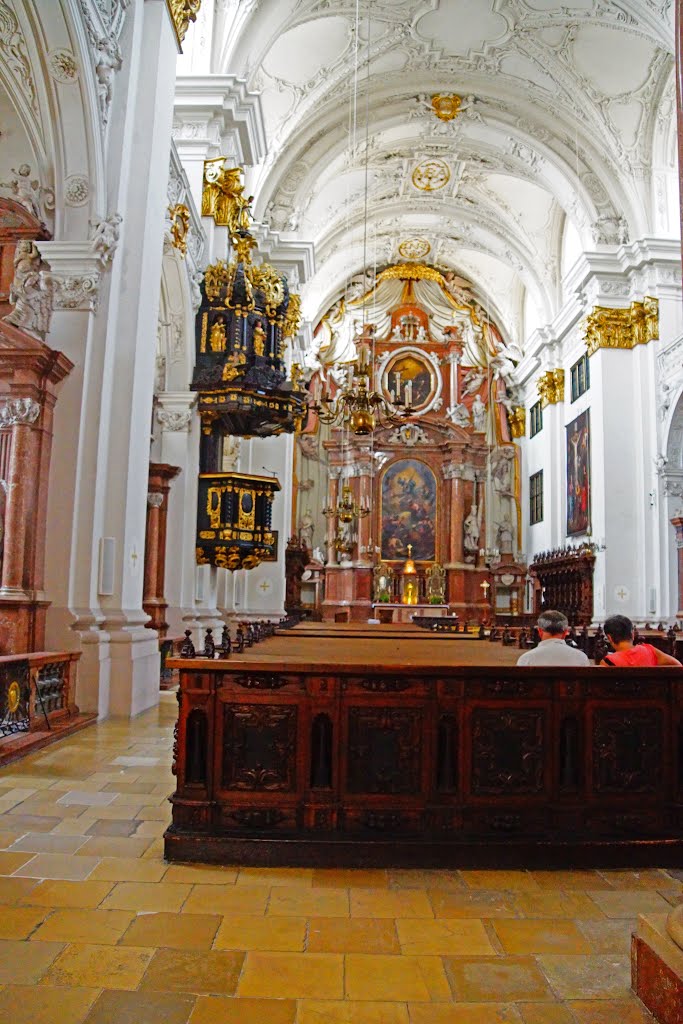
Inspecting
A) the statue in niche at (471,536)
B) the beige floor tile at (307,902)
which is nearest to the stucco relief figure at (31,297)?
the beige floor tile at (307,902)

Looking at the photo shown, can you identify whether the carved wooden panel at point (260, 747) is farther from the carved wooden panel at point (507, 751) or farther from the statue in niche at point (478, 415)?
the statue in niche at point (478, 415)

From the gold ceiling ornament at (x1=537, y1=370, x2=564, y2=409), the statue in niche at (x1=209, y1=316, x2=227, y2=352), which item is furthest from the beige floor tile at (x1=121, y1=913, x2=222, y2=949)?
the gold ceiling ornament at (x1=537, y1=370, x2=564, y2=409)

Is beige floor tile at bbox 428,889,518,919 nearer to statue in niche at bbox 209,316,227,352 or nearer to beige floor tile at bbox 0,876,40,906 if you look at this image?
beige floor tile at bbox 0,876,40,906

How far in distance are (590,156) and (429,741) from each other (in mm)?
17083

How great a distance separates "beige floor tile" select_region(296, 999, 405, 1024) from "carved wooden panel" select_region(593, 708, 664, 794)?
1760mm

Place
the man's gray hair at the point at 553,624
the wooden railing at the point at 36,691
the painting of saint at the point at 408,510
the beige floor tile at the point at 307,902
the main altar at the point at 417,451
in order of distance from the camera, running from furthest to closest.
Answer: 1. the painting of saint at the point at 408,510
2. the main altar at the point at 417,451
3. the wooden railing at the point at 36,691
4. the man's gray hair at the point at 553,624
5. the beige floor tile at the point at 307,902

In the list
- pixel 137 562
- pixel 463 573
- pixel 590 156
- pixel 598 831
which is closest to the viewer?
pixel 598 831

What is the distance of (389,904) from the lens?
9.94ft

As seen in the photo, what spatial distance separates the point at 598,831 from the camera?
3625 millimetres

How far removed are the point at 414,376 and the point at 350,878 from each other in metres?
23.3

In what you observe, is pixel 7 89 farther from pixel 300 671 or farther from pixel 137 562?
pixel 300 671

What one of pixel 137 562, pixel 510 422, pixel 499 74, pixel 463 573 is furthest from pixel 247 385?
pixel 510 422

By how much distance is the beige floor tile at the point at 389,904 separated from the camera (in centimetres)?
293

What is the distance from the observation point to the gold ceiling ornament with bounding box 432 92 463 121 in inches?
695
